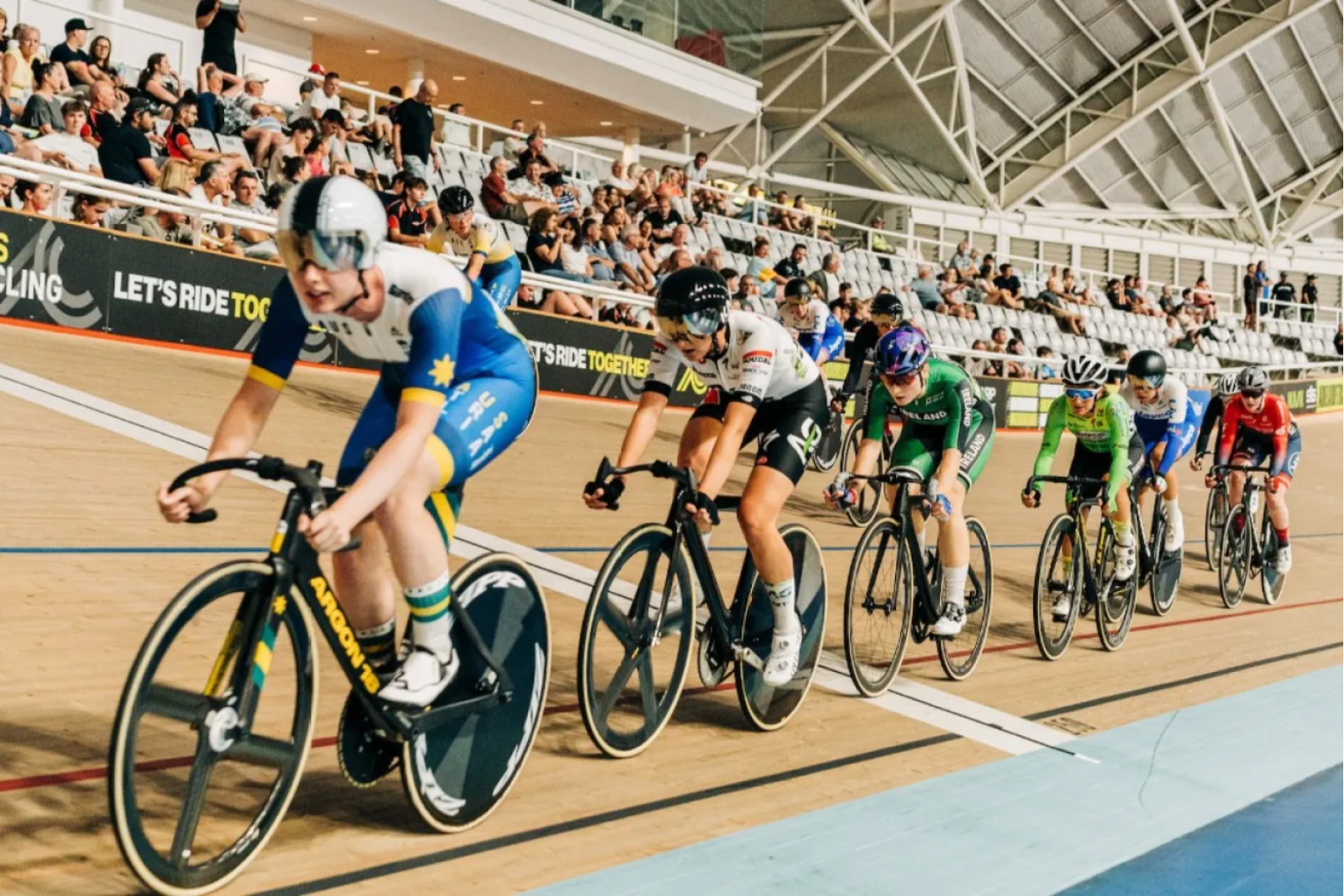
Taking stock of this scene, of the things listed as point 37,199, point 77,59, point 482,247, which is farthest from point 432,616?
point 77,59

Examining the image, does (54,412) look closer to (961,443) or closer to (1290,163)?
(961,443)

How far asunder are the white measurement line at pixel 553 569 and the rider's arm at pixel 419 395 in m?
1.98

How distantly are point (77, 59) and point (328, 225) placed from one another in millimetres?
8433

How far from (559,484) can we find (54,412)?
2.69 m

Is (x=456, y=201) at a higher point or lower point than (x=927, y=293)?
lower

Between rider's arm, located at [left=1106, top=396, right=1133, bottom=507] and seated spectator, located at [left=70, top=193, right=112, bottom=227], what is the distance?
6280 millimetres

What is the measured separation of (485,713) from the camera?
120 inches

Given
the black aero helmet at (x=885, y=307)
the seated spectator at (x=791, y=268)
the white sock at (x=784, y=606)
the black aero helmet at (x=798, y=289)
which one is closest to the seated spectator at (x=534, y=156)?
the seated spectator at (x=791, y=268)

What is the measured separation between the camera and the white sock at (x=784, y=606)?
4.18 m

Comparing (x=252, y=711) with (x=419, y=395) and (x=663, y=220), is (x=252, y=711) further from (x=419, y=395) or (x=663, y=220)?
(x=663, y=220)

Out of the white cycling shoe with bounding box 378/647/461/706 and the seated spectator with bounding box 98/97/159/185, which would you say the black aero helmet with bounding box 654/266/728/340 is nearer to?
the white cycling shoe with bounding box 378/647/461/706

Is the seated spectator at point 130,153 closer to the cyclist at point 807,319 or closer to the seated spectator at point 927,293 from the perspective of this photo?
the cyclist at point 807,319

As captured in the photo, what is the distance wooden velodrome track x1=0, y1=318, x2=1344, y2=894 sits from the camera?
2885 millimetres

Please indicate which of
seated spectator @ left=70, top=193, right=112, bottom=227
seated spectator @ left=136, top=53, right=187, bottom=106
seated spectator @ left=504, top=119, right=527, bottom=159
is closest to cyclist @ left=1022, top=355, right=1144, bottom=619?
seated spectator @ left=70, top=193, right=112, bottom=227
